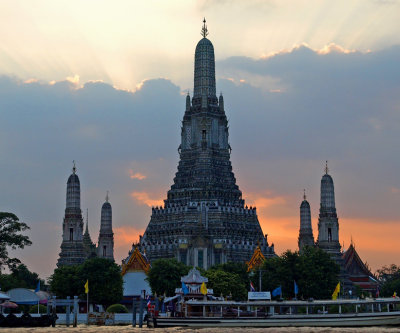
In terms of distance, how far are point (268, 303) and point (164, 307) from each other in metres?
23.5

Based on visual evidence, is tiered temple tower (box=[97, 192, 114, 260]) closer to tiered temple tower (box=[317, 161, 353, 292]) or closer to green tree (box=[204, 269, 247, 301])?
tiered temple tower (box=[317, 161, 353, 292])

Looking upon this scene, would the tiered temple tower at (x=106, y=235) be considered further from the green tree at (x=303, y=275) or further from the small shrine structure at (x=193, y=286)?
the small shrine structure at (x=193, y=286)

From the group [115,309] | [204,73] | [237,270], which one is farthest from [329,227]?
[115,309]

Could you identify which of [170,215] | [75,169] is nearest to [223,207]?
[170,215]

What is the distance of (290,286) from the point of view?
130875 millimetres

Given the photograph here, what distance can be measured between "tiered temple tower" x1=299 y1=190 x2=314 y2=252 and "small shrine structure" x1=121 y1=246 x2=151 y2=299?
98.6ft

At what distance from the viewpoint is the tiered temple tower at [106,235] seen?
16500cm

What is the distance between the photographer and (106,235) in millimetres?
166750

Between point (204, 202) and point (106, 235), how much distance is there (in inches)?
670

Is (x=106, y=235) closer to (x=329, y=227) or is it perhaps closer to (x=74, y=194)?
(x=74, y=194)

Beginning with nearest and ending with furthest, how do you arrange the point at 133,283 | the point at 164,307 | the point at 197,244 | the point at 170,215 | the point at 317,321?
the point at 317,321 < the point at 164,307 < the point at 133,283 < the point at 197,244 < the point at 170,215

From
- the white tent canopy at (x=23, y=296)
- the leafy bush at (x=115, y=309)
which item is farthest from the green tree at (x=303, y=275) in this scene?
the white tent canopy at (x=23, y=296)

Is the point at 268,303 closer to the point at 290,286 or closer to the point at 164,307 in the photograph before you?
the point at 164,307

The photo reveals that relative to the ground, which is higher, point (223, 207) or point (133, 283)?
point (223, 207)
